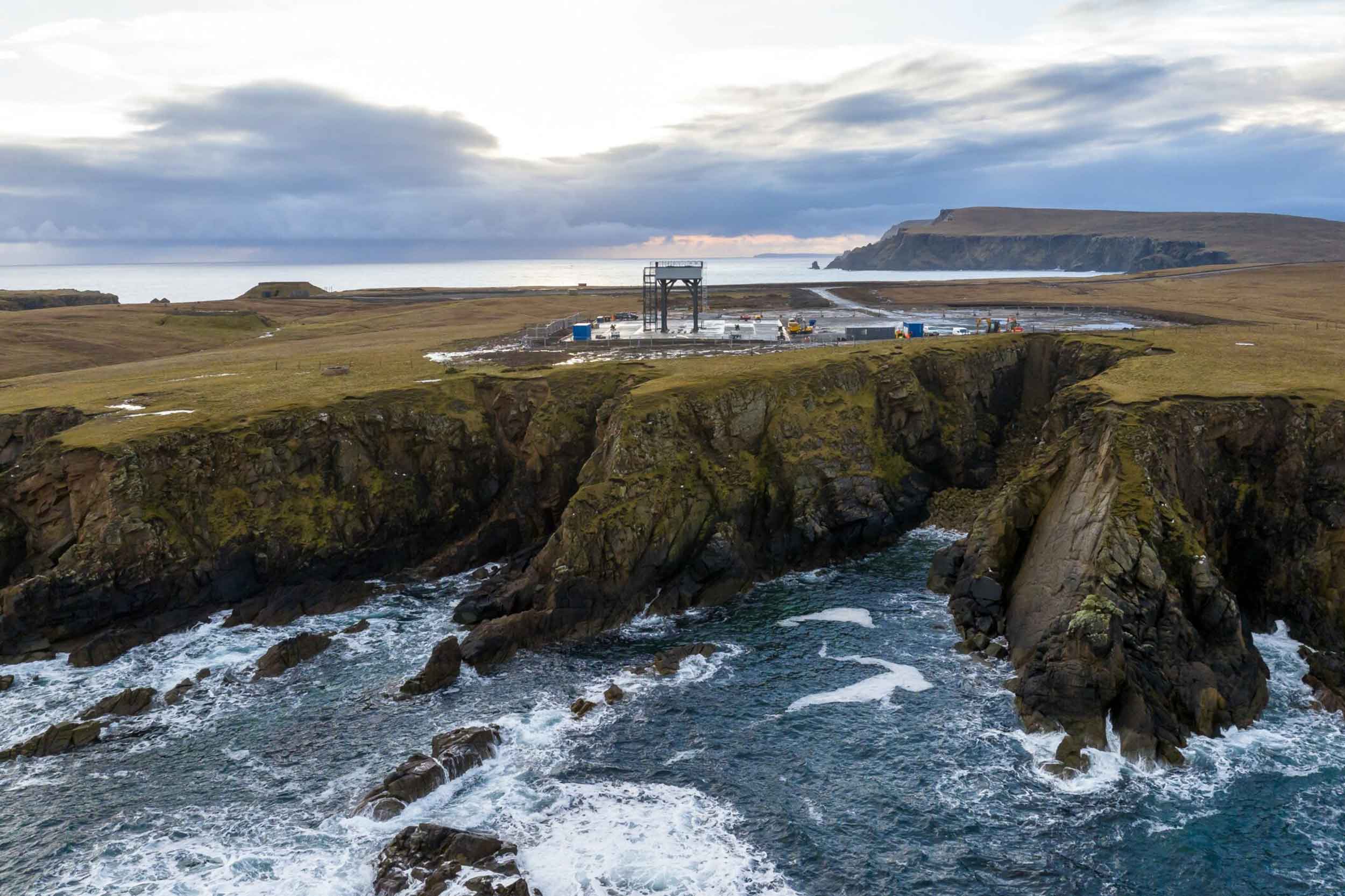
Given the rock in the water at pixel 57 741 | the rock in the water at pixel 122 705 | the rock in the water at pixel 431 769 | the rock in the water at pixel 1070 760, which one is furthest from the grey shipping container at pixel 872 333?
the rock in the water at pixel 57 741

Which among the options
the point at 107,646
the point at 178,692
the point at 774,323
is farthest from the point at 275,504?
the point at 774,323

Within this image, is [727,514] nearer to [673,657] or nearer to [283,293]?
[673,657]

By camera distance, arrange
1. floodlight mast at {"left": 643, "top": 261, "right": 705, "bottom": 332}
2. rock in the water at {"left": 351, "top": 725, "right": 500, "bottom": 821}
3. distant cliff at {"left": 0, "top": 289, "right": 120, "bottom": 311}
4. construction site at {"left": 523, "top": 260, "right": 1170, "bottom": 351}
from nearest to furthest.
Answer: rock in the water at {"left": 351, "top": 725, "right": 500, "bottom": 821} < construction site at {"left": 523, "top": 260, "right": 1170, "bottom": 351} < floodlight mast at {"left": 643, "top": 261, "right": 705, "bottom": 332} < distant cliff at {"left": 0, "top": 289, "right": 120, "bottom": 311}

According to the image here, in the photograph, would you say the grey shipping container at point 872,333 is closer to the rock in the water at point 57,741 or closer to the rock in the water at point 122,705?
the rock in the water at point 122,705

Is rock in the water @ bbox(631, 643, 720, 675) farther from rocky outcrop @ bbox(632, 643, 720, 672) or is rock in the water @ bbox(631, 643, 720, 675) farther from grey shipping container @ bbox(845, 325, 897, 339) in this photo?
grey shipping container @ bbox(845, 325, 897, 339)

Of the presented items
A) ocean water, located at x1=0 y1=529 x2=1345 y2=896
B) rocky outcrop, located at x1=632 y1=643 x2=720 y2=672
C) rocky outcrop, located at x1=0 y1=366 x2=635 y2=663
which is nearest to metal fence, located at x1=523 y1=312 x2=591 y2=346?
rocky outcrop, located at x1=0 y1=366 x2=635 y2=663

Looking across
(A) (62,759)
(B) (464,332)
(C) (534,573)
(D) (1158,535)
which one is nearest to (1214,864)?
(D) (1158,535)

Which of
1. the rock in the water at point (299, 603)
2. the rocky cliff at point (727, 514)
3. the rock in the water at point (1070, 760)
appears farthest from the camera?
the rock in the water at point (299, 603)
